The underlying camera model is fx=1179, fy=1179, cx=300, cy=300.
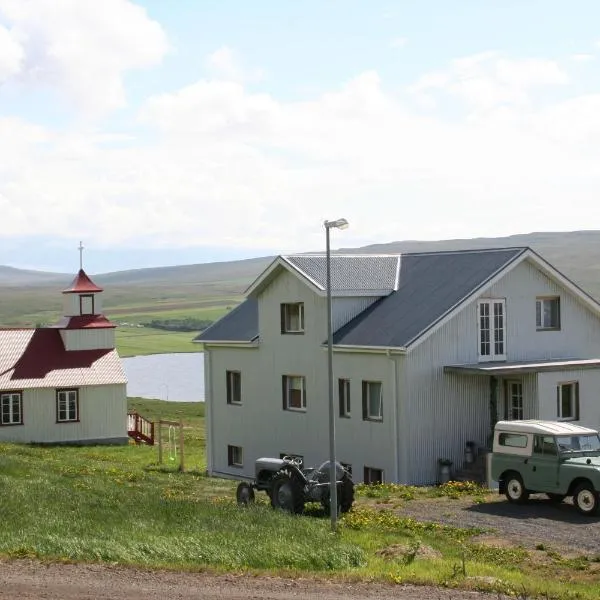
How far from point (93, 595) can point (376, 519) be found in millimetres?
10925

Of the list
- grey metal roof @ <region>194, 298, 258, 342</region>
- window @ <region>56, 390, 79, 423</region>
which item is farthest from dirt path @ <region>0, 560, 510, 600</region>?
window @ <region>56, 390, 79, 423</region>

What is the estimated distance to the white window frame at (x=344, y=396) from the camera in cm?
4069

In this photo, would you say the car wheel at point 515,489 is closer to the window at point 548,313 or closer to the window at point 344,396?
the window at point 344,396

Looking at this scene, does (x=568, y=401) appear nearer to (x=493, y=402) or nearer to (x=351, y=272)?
(x=493, y=402)

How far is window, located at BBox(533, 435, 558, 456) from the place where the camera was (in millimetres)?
30391

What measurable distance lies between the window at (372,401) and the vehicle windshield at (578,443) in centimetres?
980

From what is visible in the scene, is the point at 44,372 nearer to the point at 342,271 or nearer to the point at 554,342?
the point at 342,271

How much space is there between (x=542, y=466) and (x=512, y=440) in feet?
4.91

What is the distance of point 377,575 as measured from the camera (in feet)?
65.1

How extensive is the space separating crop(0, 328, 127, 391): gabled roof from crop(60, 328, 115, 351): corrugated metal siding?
0.28m

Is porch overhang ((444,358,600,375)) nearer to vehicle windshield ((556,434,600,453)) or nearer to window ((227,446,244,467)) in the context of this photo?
vehicle windshield ((556,434,600,453))

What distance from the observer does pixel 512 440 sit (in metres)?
31.7

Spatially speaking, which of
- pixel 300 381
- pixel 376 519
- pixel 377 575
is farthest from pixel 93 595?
pixel 300 381

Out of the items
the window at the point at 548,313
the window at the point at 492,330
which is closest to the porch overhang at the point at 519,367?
the window at the point at 492,330
